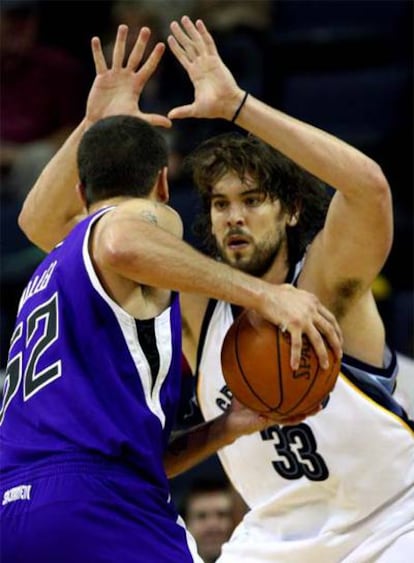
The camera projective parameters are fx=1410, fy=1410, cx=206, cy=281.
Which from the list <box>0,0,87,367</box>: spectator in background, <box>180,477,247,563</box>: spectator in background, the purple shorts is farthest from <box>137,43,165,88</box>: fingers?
<box>0,0,87,367</box>: spectator in background

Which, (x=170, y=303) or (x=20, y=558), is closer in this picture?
(x=20, y=558)

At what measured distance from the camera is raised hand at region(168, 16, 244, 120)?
17.0ft

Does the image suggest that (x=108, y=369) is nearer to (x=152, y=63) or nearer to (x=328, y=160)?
(x=328, y=160)

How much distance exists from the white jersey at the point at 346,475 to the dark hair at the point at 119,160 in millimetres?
1162

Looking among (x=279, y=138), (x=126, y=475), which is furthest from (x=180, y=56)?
(x=126, y=475)

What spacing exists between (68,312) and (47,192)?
1.30 m

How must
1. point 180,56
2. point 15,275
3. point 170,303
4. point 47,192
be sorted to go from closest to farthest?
1. point 170,303
2. point 180,56
3. point 47,192
4. point 15,275

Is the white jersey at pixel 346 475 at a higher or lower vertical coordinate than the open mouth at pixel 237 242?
lower

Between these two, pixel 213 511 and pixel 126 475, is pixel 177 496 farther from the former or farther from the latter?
pixel 126 475

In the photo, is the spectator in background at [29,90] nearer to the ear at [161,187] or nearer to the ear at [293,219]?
the ear at [293,219]

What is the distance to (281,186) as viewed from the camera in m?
5.89

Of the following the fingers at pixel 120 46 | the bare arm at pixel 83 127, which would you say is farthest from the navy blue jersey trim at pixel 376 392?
the fingers at pixel 120 46

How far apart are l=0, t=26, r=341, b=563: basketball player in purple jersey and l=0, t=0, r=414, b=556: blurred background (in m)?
4.67

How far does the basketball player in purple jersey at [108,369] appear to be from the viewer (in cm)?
447
